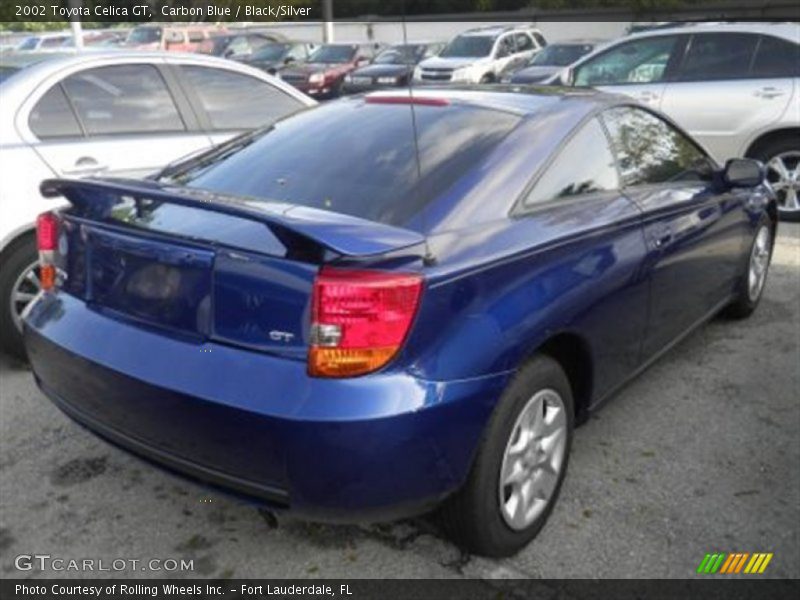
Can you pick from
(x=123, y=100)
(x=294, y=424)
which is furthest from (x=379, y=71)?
(x=294, y=424)

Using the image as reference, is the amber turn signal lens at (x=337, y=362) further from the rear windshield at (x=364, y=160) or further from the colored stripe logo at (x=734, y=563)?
the colored stripe logo at (x=734, y=563)

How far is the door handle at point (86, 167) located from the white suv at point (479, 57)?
47.1 feet

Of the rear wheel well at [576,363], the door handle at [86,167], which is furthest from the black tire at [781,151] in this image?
the door handle at [86,167]

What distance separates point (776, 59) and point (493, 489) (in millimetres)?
6533

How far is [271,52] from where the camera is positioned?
898 inches

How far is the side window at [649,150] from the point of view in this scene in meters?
3.51

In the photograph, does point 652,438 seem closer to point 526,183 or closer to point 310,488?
point 526,183

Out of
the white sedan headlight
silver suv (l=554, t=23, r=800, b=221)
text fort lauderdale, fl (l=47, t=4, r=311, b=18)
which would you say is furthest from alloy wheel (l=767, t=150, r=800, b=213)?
text fort lauderdale, fl (l=47, t=4, r=311, b=18)

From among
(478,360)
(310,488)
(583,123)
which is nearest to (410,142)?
(583,123)

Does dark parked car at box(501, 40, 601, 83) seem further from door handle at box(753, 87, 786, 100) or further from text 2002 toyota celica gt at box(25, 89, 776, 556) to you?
text 2002 toyota celica gt at box(25, 89, 776, 556)

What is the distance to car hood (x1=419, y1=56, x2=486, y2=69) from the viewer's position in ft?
61.6

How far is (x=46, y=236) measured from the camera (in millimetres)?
3070

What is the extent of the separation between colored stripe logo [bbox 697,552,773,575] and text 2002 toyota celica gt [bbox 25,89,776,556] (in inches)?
21.5

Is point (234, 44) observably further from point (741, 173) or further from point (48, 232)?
point (48, 232)
